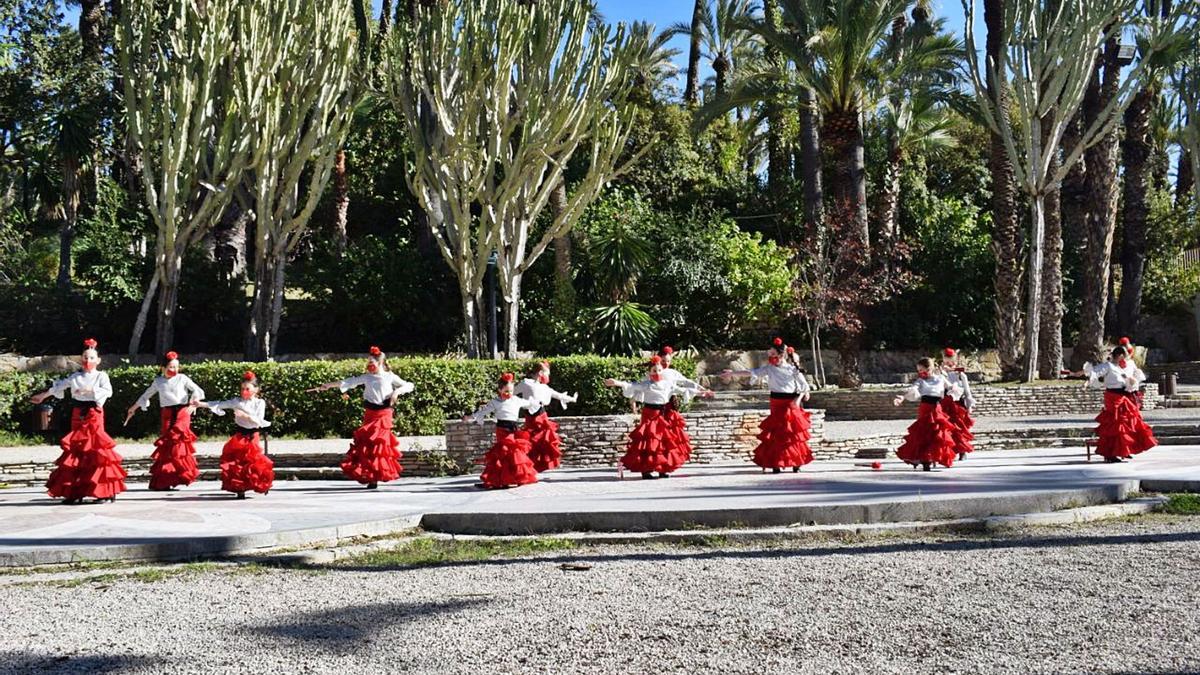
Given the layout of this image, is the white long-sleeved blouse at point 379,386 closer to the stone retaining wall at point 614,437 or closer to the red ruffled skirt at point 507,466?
the red ruffled skirt at point 507,466

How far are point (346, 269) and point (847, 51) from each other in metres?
12.2

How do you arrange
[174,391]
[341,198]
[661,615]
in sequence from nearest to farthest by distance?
[661,615] < [174,391] < [341,198]

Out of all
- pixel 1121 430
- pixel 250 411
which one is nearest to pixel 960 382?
pixel 1121 430

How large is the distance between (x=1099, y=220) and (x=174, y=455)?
22777 mm

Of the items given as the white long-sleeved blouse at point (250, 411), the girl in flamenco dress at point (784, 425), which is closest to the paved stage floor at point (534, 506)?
the girl in flamenco dress at point (784, 425)

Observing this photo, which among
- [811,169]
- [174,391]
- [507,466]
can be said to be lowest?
[507,466]

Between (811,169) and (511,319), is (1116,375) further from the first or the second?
(811,169)

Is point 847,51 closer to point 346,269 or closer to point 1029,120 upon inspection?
point 1029,120

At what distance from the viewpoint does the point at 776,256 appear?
100 ft

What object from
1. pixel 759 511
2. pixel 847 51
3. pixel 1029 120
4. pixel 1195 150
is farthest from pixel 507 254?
Result: pixel 1195 150

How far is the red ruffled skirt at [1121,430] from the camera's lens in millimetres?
15305

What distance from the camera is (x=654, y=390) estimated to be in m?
14.4

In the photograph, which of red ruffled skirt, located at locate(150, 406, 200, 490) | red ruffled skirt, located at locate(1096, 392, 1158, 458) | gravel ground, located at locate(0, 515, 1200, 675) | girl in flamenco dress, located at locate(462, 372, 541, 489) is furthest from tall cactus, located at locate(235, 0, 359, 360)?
gravel ground, located at locate(0, 515, 1200, 675)

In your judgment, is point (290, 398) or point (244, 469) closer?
point (244, 469)
